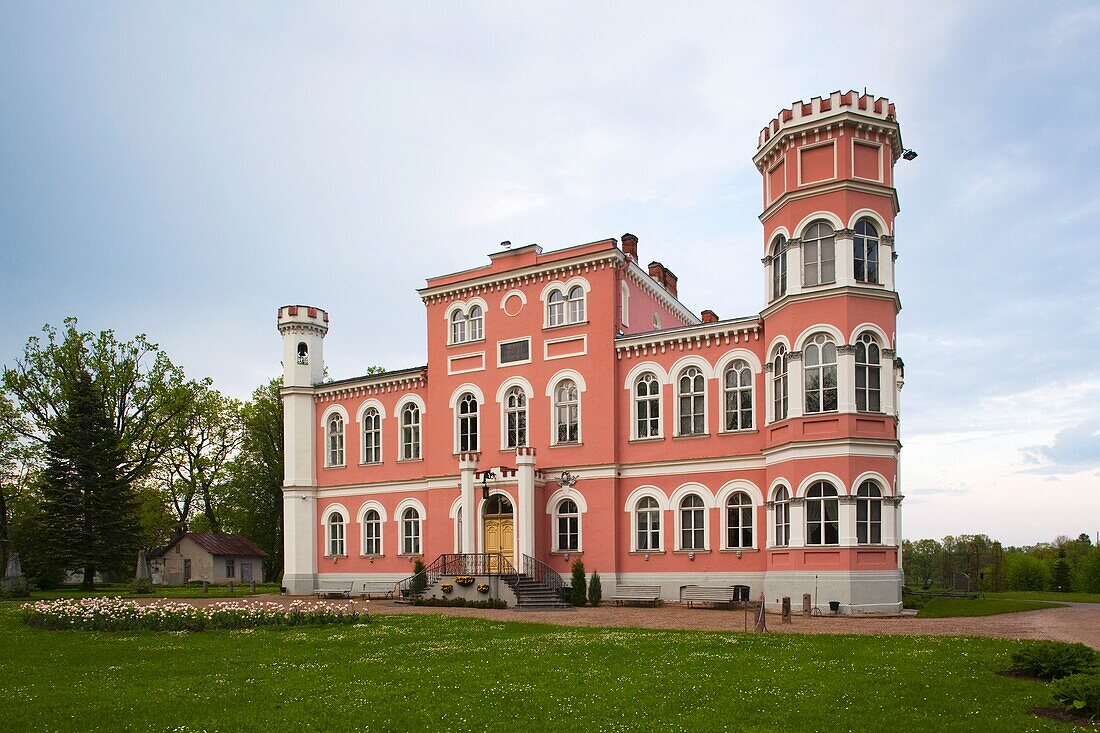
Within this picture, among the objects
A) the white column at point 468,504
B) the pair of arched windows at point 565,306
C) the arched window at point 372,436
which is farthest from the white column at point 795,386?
the arched window at point 372,436

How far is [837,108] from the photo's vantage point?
2547 cm

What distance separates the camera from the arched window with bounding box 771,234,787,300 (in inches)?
1045

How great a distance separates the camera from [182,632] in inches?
791

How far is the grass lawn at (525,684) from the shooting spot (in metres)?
10.6

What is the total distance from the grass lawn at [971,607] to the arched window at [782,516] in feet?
13.1

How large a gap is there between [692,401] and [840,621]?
955cm

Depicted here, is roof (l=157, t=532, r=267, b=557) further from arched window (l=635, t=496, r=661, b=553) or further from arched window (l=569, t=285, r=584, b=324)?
arched window (l=635, t=496, r=661, b=553)

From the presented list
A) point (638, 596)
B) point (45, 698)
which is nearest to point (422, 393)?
point (638, 596)

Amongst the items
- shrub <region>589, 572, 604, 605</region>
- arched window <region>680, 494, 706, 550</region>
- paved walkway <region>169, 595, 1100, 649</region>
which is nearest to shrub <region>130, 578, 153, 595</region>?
paved walkway <region>169, 595, 1100, 649</region>

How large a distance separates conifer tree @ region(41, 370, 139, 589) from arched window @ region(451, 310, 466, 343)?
21.2 metres

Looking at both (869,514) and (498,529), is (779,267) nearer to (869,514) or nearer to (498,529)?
(869,514)

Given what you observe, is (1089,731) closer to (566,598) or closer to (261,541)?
(566,598)

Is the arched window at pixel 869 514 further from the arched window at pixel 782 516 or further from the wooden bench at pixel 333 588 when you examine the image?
the wooden bench at pixel 333 588

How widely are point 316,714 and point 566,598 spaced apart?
1883 cm
